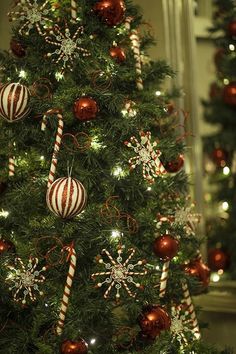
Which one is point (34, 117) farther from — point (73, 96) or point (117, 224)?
point (117, 224)

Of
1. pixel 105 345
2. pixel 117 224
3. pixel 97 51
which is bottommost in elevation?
pixel 105 345

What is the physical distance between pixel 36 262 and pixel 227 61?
1.34m

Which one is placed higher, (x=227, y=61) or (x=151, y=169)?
(x=227, y=61)

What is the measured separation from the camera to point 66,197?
1826mm

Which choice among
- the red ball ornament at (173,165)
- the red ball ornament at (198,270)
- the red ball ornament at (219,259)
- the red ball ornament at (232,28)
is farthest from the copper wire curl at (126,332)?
the red ball ornament at (232,28)

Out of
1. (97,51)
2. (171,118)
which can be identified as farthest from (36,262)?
(171,118)

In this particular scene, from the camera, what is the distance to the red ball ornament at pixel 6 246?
2.02m

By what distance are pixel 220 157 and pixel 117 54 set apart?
816 millimetres

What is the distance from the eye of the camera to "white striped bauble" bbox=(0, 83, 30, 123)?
77.8 inches

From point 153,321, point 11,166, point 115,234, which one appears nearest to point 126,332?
point 153,321

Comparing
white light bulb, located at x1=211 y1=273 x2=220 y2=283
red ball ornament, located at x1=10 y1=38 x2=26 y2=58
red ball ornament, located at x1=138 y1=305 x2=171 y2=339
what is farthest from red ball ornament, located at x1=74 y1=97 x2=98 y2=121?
white light bulb, located at x1=211 y1=273 x2=220 y2=283

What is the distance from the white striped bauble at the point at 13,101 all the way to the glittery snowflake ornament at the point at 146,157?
0.40 m

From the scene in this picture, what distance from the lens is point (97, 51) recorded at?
6.71 ft

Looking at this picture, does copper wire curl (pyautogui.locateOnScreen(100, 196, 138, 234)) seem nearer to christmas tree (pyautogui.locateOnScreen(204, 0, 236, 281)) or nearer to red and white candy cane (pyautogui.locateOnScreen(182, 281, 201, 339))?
red and white candy cane (pyautogui.locateOnScreen(182, 281, 201, 339))
